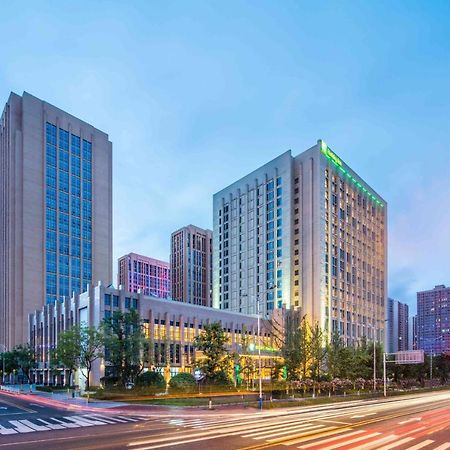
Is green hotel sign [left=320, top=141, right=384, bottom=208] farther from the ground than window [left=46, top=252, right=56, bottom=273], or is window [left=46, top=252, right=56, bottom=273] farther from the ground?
green hotel sign [left=320, top=141, right=384, bottom=208]

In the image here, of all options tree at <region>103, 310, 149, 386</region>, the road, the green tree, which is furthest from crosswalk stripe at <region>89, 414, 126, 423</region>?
the green tree

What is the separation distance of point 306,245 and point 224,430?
277 feet

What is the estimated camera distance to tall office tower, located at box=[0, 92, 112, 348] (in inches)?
4796

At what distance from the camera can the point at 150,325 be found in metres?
81.4

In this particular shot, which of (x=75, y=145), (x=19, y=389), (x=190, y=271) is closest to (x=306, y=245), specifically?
(x=19, y=389)

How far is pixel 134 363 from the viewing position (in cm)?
5997

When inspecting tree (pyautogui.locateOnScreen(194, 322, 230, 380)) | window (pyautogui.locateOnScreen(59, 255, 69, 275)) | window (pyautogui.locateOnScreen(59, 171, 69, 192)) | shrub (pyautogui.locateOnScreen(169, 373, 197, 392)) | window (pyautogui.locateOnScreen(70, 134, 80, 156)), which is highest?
window (pyautogui.locateOnScreen(70, 134, 80, 156))

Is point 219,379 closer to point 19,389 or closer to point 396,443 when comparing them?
point 19,389

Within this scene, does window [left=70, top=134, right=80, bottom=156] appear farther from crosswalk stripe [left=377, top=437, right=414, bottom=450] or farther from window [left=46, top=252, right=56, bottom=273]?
crosswalk stripe [left=377, top=437, right=414, bottom=450]

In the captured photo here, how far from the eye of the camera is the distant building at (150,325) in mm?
75250

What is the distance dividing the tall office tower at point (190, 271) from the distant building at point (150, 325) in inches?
3453

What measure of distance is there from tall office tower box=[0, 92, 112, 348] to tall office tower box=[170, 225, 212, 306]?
1969 inches

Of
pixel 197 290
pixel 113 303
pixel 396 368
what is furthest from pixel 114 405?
pixel 197 290

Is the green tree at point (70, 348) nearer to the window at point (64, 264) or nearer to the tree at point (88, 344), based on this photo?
the tree at point (88, 344)
